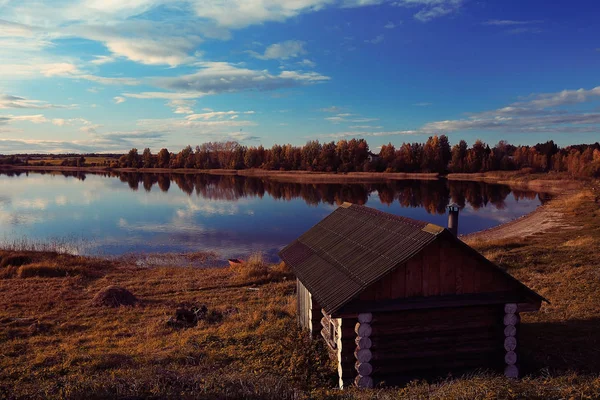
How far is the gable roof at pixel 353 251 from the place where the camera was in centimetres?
890

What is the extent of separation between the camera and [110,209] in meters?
51.6

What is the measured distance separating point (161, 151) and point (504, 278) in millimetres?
158306

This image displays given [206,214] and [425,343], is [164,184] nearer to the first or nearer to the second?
[206,214]

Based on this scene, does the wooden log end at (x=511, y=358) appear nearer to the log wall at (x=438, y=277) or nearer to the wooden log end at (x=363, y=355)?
the log wall at (x=438, y=277)

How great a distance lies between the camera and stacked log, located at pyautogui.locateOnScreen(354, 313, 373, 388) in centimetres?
885

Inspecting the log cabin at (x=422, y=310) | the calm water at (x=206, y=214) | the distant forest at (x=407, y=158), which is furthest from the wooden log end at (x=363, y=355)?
the distant forest at (x=407, y=158)

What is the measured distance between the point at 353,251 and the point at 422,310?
7.46 ft

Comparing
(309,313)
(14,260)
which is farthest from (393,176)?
(309,313)

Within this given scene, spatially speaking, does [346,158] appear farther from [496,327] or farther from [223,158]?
[496,327]

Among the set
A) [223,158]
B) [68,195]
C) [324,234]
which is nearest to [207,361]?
[324,234]

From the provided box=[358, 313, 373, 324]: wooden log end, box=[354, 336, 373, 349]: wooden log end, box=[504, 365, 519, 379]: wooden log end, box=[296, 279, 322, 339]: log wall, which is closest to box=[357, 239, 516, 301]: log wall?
box=[358, 313, 373, 324]: wooden log end

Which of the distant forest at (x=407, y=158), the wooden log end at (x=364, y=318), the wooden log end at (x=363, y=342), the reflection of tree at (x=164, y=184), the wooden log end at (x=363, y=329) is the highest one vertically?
the distant forest at (x=407, y=158)

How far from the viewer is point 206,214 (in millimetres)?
48656

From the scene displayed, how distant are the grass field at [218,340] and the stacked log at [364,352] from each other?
778 mm
